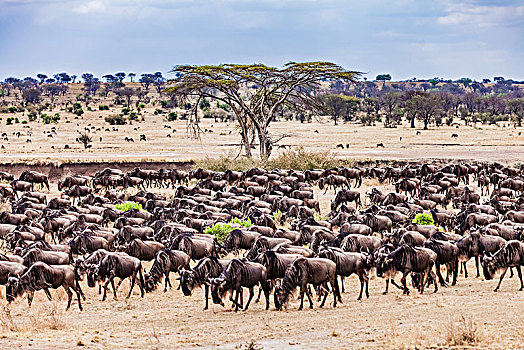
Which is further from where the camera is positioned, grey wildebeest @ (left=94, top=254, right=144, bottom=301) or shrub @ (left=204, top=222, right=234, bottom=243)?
shrub @ (left=204, top=222, right=234, bottom=243)

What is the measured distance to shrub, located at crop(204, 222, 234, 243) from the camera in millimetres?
20203

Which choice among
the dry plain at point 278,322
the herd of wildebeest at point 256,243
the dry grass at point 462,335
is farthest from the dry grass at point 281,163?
the dry grass at point 462,335

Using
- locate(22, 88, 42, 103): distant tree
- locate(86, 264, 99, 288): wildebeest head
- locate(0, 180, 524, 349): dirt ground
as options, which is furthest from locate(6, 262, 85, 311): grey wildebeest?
locate(22, 88, 42, 103): distant tree

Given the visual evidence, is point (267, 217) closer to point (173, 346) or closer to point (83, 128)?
point (173, 346)

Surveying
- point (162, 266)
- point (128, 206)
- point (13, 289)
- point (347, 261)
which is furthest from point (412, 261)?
point (128, 206)

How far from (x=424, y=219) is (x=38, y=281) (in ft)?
40.4

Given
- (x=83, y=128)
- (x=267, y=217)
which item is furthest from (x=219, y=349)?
(x=83, y=128)

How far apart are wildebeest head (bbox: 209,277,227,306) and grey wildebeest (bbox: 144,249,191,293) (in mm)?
2012

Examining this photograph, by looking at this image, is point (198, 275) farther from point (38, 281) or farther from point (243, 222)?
point (243, 222)

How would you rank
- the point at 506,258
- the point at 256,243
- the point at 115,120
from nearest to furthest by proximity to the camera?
the point at 506,258 → the point at 256,243 → the point at 115,120

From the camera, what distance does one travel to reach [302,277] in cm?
1412

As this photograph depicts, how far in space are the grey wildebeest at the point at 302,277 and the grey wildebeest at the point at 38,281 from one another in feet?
14.0

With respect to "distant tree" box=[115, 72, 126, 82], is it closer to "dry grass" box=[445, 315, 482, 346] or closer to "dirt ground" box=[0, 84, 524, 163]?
"dirt ground" box=[0, 84, 524, 163]

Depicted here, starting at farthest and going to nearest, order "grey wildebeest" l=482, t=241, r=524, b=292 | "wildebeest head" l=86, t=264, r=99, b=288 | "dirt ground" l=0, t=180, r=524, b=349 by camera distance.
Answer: "wildebeest head" l=86, t=264, r=99, b=288
"grey wildebeest" l=482, t=241, r=524, b=292
"dirt ground" l=0, t=180, r=524, b=349
